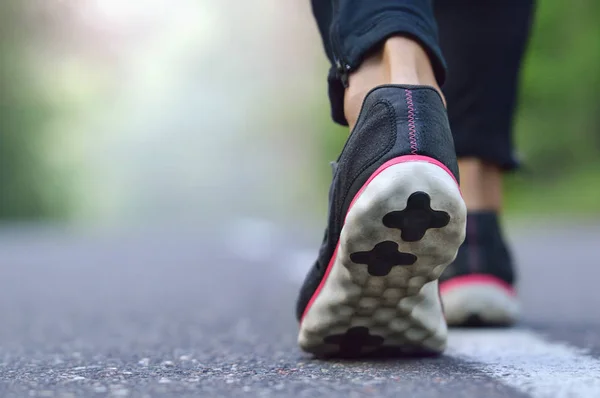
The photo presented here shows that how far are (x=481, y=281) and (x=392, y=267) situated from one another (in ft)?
1.99

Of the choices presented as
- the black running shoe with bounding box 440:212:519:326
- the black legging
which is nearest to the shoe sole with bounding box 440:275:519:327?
the black running shoe with bounding box 440:212:519:326

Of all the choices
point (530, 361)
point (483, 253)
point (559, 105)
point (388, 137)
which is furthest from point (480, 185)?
point (559, 105)

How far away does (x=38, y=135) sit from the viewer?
18.7 meters

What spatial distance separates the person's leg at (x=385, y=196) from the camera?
1.01m

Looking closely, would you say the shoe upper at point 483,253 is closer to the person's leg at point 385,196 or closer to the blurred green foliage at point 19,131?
the person's leg at point 385,196

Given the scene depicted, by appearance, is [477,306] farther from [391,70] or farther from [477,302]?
[391,70]

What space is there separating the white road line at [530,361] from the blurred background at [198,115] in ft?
30.4

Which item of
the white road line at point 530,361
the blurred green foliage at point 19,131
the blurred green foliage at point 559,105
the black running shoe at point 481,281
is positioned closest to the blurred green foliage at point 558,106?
the blurred green foliage at point 559,105

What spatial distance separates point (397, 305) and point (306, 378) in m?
0.16

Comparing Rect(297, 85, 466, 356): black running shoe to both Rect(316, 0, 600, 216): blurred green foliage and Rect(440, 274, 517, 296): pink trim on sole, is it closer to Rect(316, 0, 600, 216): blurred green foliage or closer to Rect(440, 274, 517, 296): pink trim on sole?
Rect(440, 274, 517, 296): pink trim on sole

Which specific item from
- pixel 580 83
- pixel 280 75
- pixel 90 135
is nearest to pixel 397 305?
pixel 580 83

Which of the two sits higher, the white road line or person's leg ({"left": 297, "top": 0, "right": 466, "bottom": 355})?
person's leg ({"left": 297, "top": 0, "right": 466, "bottom": 355})

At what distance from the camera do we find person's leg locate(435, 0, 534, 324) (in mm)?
1645

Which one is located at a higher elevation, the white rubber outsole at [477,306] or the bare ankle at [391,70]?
the bare ankle at [391,70]
